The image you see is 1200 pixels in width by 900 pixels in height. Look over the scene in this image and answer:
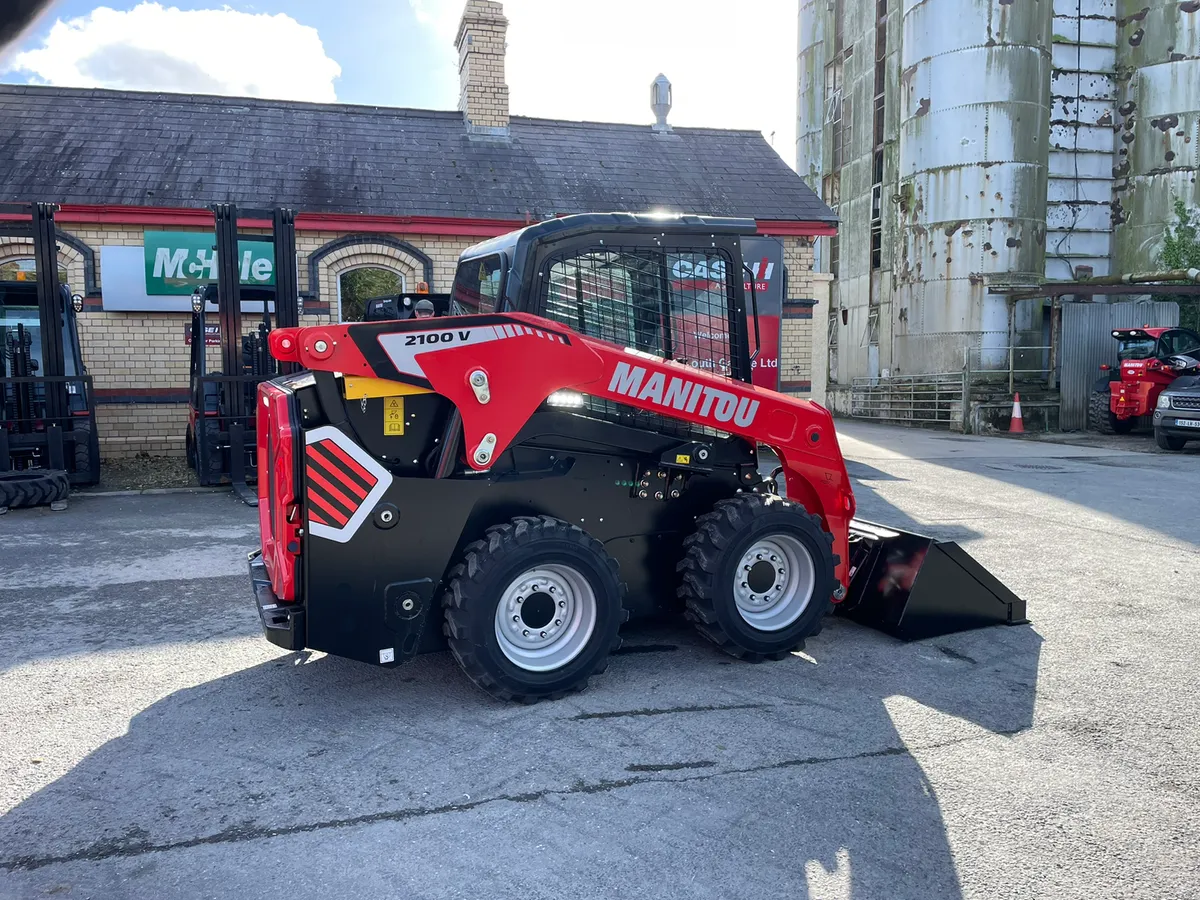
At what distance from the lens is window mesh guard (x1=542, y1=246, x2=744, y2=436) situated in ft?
15.8

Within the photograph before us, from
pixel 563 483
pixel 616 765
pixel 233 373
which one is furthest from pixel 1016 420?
pixel 616 765

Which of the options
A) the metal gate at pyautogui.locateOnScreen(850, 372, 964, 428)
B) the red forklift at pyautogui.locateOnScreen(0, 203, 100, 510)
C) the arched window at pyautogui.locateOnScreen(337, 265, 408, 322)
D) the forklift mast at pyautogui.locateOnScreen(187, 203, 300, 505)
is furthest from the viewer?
the metal gate at pyautogui.locateOnScreen(850, 372, 964, 428)

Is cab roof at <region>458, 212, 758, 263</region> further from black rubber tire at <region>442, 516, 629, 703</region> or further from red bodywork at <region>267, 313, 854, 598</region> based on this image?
black rubber tire at <region>442, 516, 629, 703</region>

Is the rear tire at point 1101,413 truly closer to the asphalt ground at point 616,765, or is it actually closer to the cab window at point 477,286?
the asphalt ground at point 616,765

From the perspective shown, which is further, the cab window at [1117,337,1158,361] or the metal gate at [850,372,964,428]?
the metal gate at [850,372,964,428]

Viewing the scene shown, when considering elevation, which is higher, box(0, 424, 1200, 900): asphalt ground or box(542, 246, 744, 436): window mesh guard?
box(542, 246, 744, 436): window mesh guard

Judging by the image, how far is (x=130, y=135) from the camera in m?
15.5

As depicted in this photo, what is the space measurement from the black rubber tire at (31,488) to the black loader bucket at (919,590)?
8634 millimetres

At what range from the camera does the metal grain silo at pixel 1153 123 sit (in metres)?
23.2

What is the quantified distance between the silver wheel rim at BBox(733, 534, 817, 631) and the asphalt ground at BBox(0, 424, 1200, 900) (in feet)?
0.89

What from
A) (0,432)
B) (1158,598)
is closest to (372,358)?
(1158,598)

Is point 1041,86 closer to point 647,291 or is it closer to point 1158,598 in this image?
point 1158,598

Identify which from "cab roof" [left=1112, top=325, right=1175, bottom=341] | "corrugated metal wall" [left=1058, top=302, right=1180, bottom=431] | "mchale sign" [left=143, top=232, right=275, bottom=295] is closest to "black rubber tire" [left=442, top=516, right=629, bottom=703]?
"mchale sign" [left=143, top=232, right=275, bottom=295]

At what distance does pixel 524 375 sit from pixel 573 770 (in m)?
1.79
